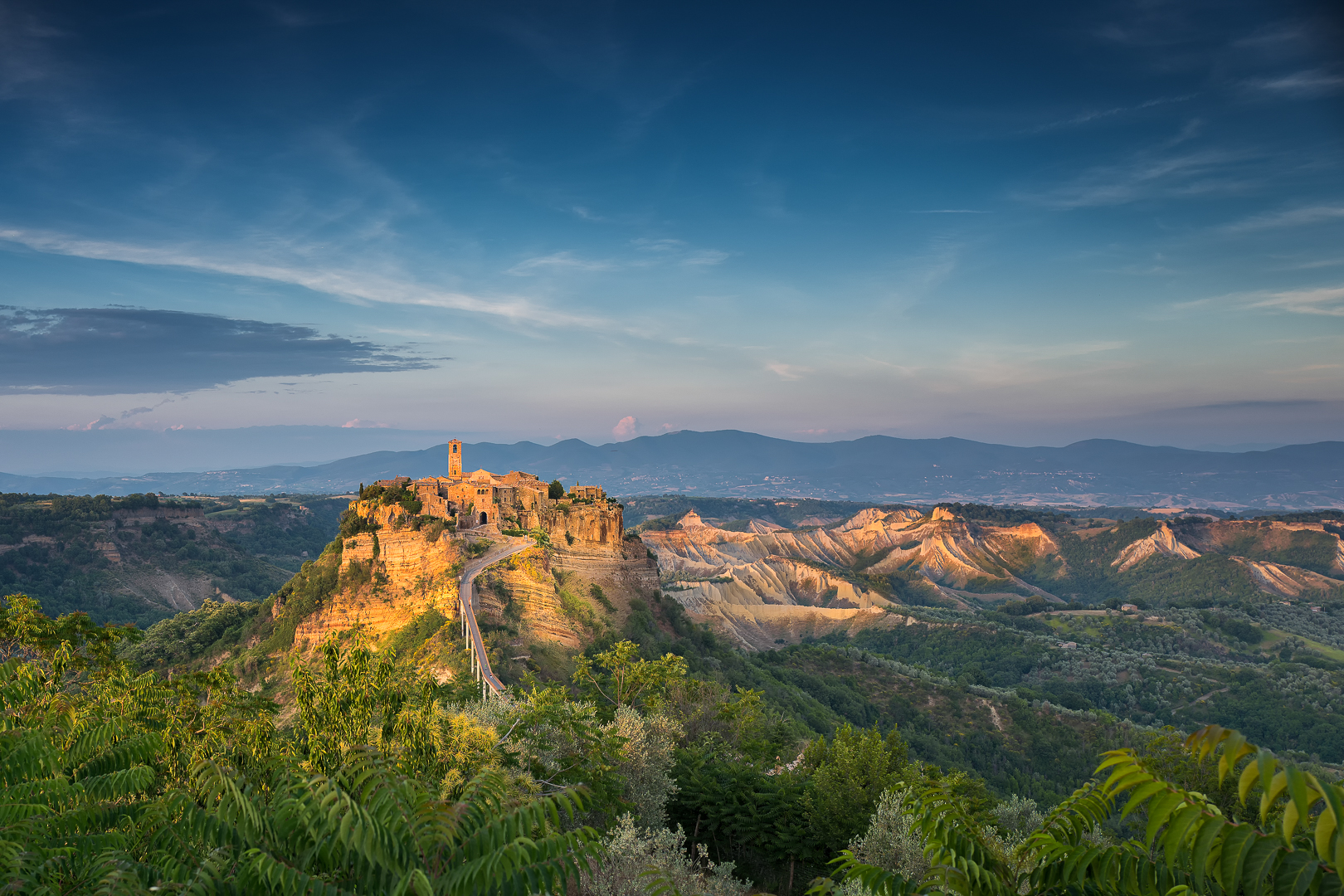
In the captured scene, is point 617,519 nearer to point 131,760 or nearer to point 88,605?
point 131,760

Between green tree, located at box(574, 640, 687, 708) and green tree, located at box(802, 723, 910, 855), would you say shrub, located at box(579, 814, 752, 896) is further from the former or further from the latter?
green tree, located at box(574, 640, 687, 708)

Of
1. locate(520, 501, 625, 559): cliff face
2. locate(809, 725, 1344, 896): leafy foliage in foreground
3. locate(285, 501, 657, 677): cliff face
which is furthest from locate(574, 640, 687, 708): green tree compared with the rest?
locate(809, 725, 1344, 896): leafy foliage in foreground

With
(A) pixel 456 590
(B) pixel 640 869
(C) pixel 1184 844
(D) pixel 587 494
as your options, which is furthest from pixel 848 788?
(D) pixel 587 494

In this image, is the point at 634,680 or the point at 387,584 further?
the point at 387,584

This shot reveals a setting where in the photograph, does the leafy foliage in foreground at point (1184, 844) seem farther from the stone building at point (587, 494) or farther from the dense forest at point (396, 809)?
the stone building at point (587, 494)

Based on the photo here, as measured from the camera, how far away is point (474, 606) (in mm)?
52844

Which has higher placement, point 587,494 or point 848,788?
point 587,494

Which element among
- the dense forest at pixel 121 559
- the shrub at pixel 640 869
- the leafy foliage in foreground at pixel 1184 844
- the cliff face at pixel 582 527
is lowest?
the dense forest at pixel 121 559

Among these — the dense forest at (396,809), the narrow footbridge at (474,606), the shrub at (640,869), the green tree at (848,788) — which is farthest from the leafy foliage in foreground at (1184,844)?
the narrow footbridge at (474,606)

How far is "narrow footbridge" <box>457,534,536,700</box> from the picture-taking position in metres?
43.6

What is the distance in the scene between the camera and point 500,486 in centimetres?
7825

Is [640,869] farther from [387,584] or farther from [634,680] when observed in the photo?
[387,584]

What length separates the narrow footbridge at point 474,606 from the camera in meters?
43.6

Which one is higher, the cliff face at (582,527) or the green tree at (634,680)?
the cliff face at (582,527)
